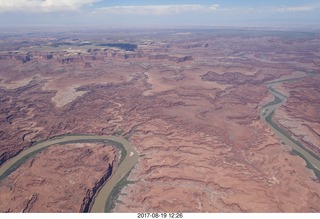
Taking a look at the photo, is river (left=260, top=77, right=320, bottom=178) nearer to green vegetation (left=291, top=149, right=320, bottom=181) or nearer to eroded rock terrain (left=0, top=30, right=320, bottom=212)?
green vegetation (left=291, top=149, right=320, bottom=181)

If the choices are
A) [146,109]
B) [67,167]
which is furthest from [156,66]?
[67,167]

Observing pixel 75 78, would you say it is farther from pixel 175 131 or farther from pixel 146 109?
pixel 175 131

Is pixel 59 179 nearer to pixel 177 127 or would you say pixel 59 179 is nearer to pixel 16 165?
pixel 16 165

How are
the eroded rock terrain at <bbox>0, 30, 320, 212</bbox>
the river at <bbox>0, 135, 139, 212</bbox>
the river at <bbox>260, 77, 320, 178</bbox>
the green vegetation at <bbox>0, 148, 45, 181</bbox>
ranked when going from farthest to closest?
the river at <bbox>260, 77, 320, 178</bbox> → the green vegetation at <bbox>0, 148, 45, 181</bbox> → the river at <bbox>0, 135, 139, 212</bbox> → the eroded rock terrain at <bbox>0, 30, 320, 212</bbox>

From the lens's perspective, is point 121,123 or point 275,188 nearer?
point 275,188

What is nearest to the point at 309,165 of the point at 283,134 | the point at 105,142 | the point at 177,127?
the point at 283,134

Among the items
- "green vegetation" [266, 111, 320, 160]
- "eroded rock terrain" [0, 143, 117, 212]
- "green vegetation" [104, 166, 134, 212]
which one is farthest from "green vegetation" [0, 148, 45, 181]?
"green vegetation" [266, 111, 320, 160]

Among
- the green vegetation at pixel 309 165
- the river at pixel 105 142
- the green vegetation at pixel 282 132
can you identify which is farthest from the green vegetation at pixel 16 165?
the green vegetation at pixel 282 132
